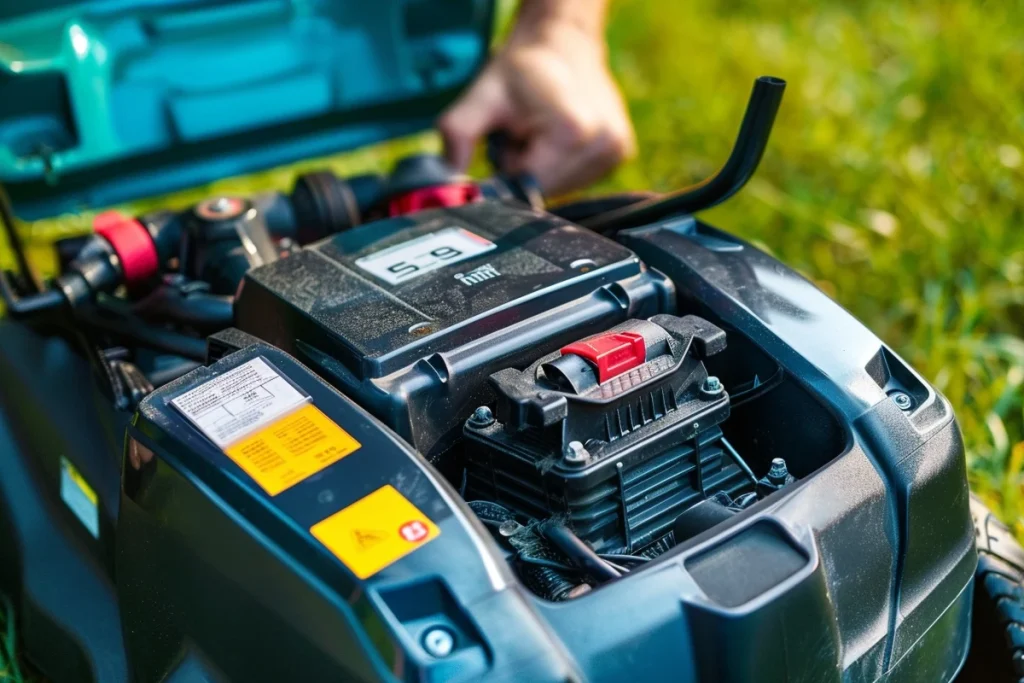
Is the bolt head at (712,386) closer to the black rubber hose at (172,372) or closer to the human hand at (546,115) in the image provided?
the black rubber hose at (172,372)

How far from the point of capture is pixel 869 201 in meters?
2.56

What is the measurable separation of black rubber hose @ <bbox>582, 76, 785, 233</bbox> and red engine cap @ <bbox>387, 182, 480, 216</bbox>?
24 centimetres

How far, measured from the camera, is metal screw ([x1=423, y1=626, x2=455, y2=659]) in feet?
2.89

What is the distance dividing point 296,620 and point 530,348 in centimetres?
35

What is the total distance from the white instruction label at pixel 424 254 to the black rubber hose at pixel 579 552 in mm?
325

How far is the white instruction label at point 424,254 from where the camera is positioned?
4.05 ft

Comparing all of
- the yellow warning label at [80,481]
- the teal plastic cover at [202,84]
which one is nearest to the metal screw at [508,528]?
the yellow warning label at [80,481]

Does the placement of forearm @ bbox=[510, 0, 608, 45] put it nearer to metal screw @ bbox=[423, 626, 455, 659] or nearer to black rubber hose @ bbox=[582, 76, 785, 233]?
black rubber hose @ bbox=[582, 76, 785, 233]

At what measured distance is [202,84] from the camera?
6.19 feet

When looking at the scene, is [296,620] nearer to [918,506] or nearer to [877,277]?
[918,506]

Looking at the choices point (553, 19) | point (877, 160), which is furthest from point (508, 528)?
point (877, 160)

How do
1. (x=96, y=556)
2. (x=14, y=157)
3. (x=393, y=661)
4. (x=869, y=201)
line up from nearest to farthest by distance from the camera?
1. (x=393, y=661)
2. (x=96, y=556)
3. (x=14, y=157)
4. (x=869, y=201)

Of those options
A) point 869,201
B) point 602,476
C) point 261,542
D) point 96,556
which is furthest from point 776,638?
point 869,201

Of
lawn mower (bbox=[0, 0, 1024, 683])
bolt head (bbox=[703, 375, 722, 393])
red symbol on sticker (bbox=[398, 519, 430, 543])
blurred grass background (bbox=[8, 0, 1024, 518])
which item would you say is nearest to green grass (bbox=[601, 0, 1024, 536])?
blurred grass background (bbox=[8, 0, 1024, 518])
